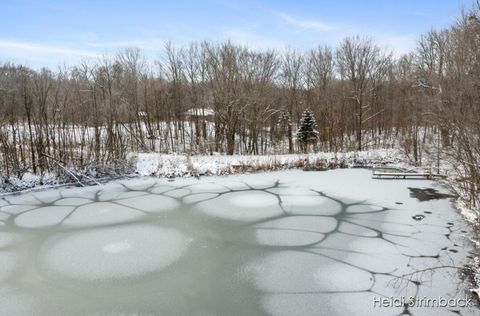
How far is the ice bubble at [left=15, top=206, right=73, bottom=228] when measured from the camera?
17.6ft

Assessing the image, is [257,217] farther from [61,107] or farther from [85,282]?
[61,107]

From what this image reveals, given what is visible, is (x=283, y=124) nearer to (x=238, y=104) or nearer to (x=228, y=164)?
(x=238, y=104)

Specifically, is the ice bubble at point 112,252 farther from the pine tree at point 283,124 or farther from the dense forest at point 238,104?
the pine tree at point 283,124

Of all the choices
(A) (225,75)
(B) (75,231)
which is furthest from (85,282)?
(A) (225,75)

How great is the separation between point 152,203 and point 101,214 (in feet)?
3.35

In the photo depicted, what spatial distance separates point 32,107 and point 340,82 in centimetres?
1865

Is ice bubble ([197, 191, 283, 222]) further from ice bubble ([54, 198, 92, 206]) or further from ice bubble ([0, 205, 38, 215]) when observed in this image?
ice bubble ([0, 205, 38, 215])

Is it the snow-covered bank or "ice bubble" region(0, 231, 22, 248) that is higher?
the snow-covered bank

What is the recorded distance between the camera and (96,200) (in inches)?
263

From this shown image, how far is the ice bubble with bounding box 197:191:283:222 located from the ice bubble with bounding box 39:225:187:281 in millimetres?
1133

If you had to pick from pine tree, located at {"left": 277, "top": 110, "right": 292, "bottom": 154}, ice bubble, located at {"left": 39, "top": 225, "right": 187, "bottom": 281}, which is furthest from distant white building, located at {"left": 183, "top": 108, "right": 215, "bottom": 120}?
ice bubble, located at {"left": 39, "top": 225, "right": 187, "bottom": 281}

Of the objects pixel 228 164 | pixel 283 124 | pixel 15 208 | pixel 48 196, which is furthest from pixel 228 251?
pixel 283 124

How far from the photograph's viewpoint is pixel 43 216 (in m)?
5.72

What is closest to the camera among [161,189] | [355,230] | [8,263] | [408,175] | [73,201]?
[8,263]
